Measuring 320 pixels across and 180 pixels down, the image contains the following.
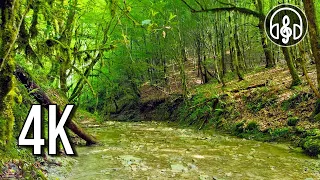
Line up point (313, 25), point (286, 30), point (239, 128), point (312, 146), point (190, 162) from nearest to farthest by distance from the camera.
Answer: point (190, 162)
point (312, 146)
point (313, 25)
point (239, 128)
point (286, 30)

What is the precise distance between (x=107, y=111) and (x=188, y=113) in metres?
10.2

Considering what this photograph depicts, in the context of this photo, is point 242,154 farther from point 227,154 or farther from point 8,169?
point 8,169

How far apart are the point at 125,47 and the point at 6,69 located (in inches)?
644

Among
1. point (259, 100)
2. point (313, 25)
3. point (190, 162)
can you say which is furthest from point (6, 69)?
point (259, 100)

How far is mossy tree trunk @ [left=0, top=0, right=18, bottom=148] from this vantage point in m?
3.38

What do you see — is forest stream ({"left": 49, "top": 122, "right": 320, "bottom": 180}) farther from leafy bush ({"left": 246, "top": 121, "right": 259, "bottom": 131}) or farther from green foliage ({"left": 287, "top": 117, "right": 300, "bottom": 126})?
leafy bush ({"left": 246, "top": 121, "right": 259, "bottom": 131})

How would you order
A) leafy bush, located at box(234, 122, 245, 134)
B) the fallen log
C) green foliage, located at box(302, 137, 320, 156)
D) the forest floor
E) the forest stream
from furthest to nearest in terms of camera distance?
leafy bush, located at box(234, 122, 245, 134) < the forest floor < green foliage, located at box(302, 137, 320, 156) < the fallen log < the forest stream

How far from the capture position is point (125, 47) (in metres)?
19.6

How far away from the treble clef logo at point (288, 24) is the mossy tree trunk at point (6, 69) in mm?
9146

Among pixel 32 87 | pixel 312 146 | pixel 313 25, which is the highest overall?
pixel 313 25

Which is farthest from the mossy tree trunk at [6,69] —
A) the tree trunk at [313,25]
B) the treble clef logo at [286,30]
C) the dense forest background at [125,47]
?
the treble clef logo at [286,30]

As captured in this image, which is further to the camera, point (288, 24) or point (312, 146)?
point (288, 24)

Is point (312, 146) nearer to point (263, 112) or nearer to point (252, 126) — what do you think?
point (252, 126)

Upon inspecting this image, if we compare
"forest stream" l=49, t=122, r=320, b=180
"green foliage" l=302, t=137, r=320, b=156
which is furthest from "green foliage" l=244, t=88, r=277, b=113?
"green foliage" l=302, t=137, r=320, b=156
